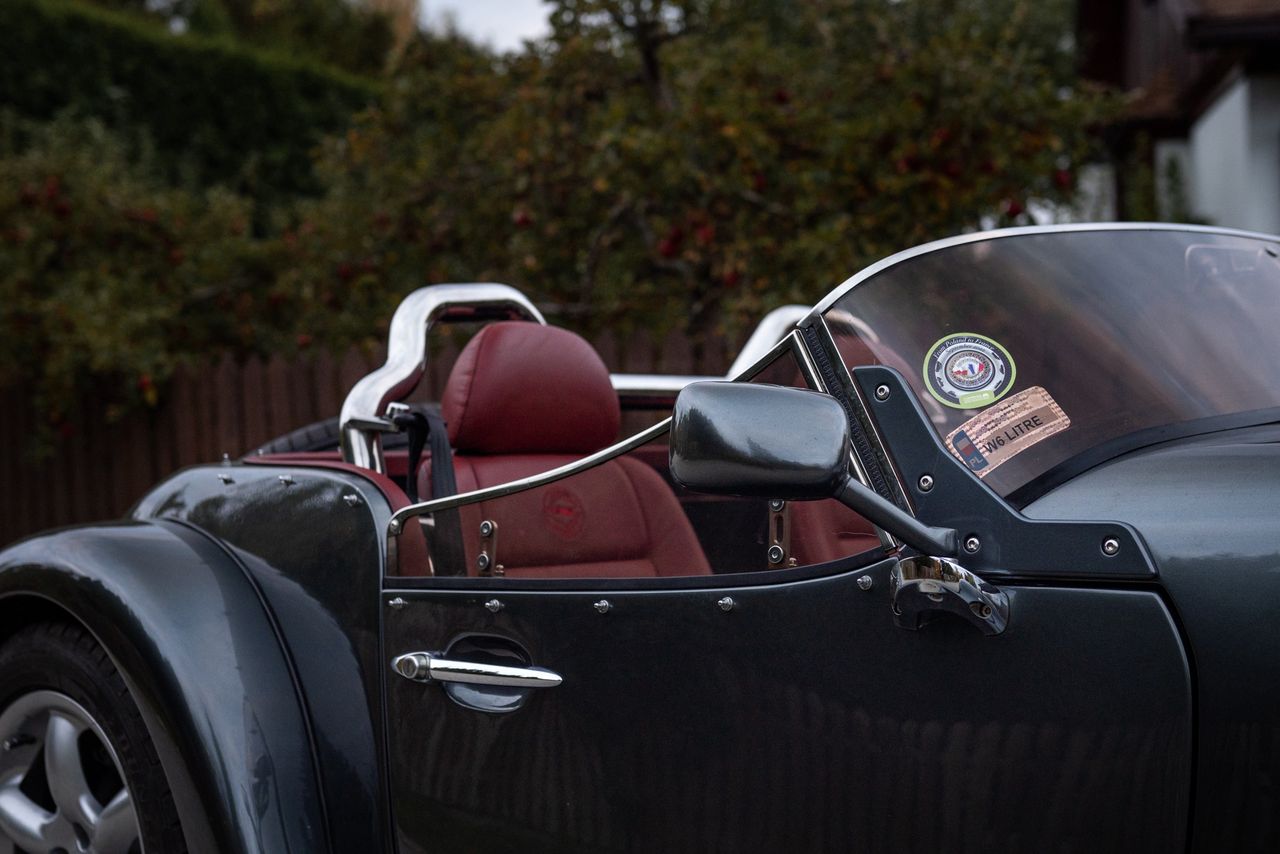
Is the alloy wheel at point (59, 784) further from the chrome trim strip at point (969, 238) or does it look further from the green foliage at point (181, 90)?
the green foliage at point (181, 90)

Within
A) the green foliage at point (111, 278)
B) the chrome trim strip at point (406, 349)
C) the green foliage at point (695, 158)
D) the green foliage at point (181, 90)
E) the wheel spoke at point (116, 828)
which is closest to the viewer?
the wheel spoke at point (116, 828)

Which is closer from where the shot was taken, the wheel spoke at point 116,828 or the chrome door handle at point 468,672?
the chrome door handle at point 468,672

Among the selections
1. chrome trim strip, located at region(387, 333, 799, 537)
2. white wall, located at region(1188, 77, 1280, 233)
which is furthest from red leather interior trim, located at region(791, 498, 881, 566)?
white wall, located at region(1188, 77, 1280, 233)

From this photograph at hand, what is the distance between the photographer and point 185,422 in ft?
27.2

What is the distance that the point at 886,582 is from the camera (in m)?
1.55

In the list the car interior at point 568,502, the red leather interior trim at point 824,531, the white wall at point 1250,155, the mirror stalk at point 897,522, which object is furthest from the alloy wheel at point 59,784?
the white wall at point 1250,155

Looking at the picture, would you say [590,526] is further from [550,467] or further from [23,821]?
[23,821]

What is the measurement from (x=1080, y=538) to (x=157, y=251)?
812 centimetres

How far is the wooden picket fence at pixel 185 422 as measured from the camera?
23.0 feet

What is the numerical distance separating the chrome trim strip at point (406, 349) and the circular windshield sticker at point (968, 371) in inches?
51.1

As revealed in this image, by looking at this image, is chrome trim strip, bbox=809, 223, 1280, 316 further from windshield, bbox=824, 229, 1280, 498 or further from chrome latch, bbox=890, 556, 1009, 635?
chrome latch, bbox=890, 556, 1009, 635

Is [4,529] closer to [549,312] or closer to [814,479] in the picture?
[549,312]

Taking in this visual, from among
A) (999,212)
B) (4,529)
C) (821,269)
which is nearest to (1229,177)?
(999,212)

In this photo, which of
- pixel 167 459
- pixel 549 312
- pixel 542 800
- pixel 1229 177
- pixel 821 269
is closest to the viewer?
pixel 542 800
